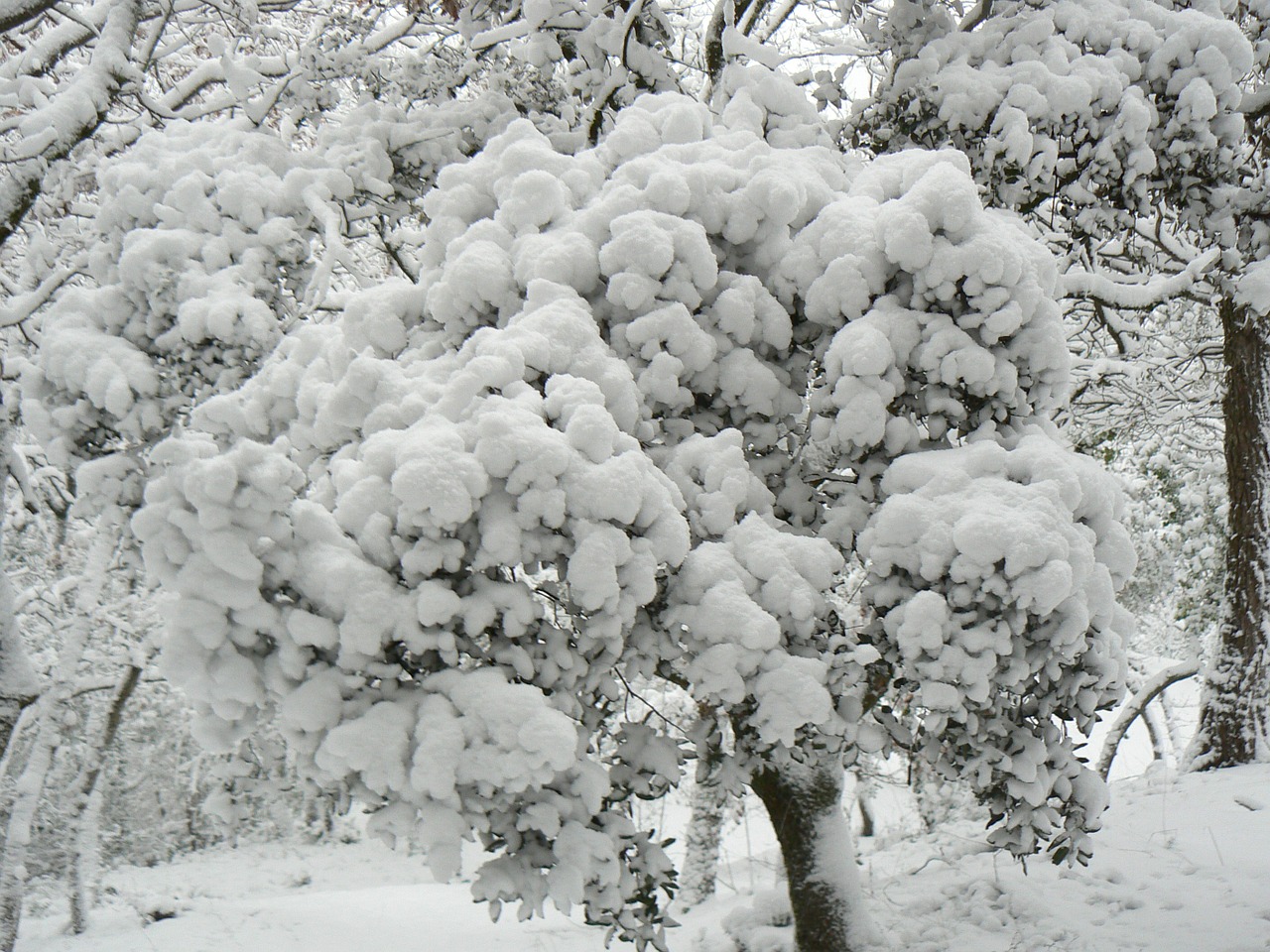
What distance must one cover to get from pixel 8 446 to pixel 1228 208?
7451mm

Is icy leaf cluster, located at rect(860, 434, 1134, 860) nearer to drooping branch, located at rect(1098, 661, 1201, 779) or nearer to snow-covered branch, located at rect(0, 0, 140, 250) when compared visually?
snow-covered branch, located at rect(0, 0, 140, 250)

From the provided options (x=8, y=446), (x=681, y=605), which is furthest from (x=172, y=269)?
(x=681, y=605)

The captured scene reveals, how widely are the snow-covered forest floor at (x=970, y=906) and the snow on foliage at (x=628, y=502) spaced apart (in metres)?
2.27

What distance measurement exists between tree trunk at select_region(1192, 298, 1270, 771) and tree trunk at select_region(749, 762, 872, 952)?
377cm

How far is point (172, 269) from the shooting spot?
457cm

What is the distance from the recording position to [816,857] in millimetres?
5930

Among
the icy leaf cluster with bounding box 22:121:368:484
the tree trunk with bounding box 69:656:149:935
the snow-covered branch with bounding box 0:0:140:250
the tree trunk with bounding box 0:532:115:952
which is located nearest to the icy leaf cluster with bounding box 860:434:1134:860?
the icy leaf cluster with bounding box 22:121:368:484

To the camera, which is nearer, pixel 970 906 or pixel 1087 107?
pixel 1087 107

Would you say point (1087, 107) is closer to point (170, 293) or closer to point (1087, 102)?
point (1087, 102)

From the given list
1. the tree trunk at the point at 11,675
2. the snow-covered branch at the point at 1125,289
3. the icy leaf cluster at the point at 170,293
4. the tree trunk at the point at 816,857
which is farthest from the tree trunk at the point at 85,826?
the snow-covered branch at the point at 1125,289

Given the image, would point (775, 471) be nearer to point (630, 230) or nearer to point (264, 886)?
point (630, 230)

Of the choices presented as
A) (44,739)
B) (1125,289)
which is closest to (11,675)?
(44,739)

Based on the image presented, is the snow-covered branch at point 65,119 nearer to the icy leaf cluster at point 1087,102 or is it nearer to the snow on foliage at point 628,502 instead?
the snow on foliage at point 628,502

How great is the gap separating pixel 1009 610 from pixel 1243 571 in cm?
547
